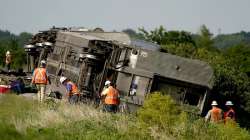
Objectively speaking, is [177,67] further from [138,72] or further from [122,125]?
[122,125]

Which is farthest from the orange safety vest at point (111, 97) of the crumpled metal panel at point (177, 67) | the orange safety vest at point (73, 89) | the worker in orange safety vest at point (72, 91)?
the crumpled metal panel at point (177, 67)

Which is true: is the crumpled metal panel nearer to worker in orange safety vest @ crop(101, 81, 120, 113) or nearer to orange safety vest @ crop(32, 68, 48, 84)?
worker in orange safety vest @ crop(101, 81, 120, 113)

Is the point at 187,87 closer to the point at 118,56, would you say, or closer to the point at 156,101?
the point at 118,56

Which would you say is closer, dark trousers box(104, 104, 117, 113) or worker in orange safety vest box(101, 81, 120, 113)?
dark trousers box(104, 104, 117, 113)

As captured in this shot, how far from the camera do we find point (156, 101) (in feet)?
50.0

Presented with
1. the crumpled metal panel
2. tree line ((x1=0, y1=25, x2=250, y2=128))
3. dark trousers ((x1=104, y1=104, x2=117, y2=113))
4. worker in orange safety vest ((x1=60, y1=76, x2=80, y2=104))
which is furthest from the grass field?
tree line ((x1=0, y1=25, x2=250, y2=128))

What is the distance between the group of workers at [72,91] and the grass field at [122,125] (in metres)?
3.26

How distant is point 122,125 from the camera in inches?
599

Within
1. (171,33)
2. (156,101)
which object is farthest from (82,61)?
(171,33)

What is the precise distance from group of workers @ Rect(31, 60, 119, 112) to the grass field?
3.26 m

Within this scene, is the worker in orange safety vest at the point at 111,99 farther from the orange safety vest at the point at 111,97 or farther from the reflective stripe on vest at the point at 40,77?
the reflective stripe on vest at the point at 40,77

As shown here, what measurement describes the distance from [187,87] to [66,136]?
9207mm

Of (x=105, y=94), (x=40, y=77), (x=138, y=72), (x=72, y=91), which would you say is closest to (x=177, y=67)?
(x=138, y=72)

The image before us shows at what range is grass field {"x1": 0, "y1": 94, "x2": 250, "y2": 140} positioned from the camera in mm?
14188
